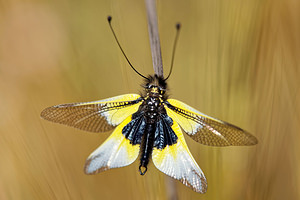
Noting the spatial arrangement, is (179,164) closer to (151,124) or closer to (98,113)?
(151,124)

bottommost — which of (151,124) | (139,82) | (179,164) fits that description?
(179,164)

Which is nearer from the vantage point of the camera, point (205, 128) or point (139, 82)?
point (205, 128)

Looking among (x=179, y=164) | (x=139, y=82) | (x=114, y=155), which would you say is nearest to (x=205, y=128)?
(x=179, y=164)

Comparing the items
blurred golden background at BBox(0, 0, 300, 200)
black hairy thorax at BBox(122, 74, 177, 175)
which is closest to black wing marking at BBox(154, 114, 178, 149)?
black hairy thorax at BBox(122, 74, 177, 175)

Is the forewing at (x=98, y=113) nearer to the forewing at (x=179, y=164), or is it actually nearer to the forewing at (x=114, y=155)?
the forewing at (x=114, y=155)

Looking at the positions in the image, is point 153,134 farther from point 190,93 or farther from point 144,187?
point 190,93

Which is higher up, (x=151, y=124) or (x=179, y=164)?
(x=151, y=124)
